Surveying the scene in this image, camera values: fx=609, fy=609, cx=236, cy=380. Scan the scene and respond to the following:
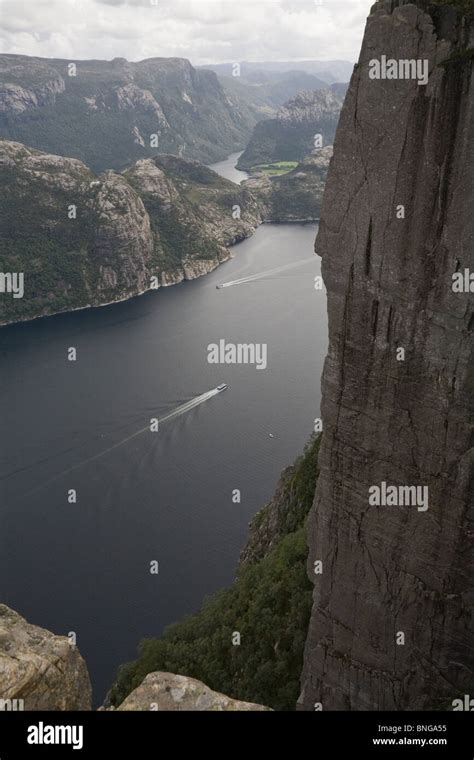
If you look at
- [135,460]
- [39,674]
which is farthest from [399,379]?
[135,460]

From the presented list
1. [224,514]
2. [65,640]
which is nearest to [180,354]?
[224,514]

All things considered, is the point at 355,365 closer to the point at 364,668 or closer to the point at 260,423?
the point at 364,668

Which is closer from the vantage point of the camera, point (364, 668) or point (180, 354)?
point (364, 668)

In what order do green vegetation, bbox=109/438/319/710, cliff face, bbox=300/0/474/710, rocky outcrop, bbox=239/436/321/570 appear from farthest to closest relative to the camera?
rocky outcrop, bbox=239/436/321/570 → green vegetation, bbox=109/438/319/710 → cliff face, bbox=300/0/474/710

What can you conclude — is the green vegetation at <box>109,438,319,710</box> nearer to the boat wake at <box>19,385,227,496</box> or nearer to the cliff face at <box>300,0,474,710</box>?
the cliff face at <box>300,0,474,710</box>

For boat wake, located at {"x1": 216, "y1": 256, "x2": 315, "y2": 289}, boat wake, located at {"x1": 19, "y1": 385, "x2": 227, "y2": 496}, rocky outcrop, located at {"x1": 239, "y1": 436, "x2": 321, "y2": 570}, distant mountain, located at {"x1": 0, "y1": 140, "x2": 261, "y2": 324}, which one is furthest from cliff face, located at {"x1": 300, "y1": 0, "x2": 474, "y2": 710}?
distant mountain, located at {"x1": 0, "y1": 140, "x2": 261, "y2": 324}

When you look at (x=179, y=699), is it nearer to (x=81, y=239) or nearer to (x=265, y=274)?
(x=265, y=274)
